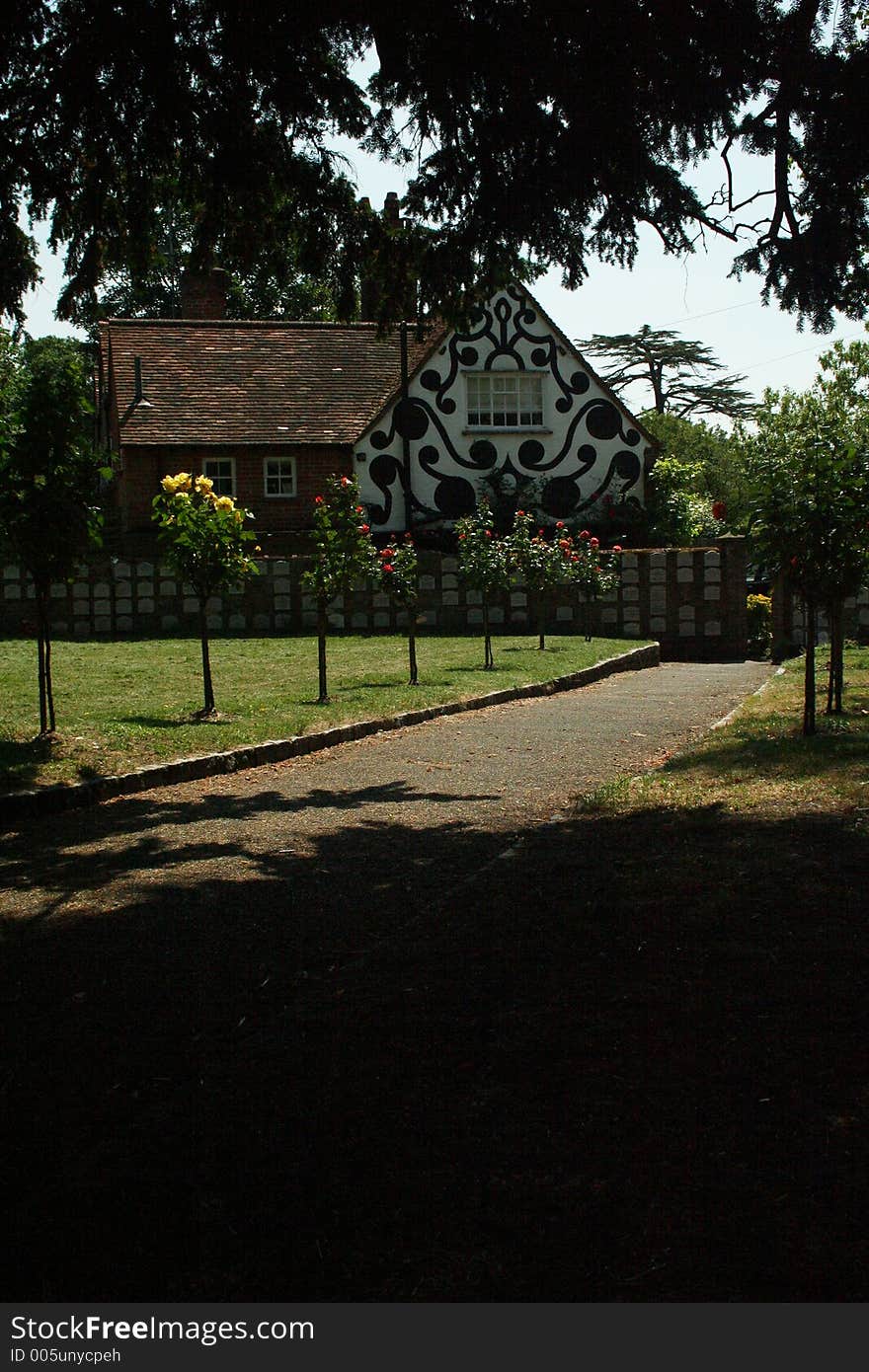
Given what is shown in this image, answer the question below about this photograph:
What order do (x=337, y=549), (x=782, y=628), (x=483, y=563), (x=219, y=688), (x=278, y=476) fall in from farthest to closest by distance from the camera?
(x=278, y=476), (x=782, y=628), (x=483, y=563), (x=219, y=688), (x=337, y=549)

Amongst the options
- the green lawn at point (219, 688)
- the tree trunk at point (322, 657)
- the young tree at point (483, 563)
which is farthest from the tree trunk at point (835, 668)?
the young tree at point (483, 563)

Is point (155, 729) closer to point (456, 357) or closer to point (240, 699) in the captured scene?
point (240, 699)

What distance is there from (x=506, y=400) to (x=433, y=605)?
876cm

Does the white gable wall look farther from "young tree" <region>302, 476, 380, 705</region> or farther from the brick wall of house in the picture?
"young tree" <region>302, 476, 380, 705</region>

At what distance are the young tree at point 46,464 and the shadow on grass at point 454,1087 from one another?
18.7 ft

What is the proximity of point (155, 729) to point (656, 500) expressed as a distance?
915 inches

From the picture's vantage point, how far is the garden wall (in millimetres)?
26688

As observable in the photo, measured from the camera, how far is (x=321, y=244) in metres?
10.3

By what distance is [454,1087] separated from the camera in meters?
4.16

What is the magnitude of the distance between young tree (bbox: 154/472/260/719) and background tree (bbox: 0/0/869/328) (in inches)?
162

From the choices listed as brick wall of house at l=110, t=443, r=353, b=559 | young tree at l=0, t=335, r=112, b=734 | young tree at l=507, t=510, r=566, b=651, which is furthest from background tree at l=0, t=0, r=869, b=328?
brick wall of house at l=110, t=443, r=353, b=559

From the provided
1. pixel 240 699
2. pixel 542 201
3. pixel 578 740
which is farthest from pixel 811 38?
pixel 240 699

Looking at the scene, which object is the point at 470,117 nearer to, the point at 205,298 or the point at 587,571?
the point at 587,571

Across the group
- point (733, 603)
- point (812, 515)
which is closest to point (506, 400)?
point (733, 603)
